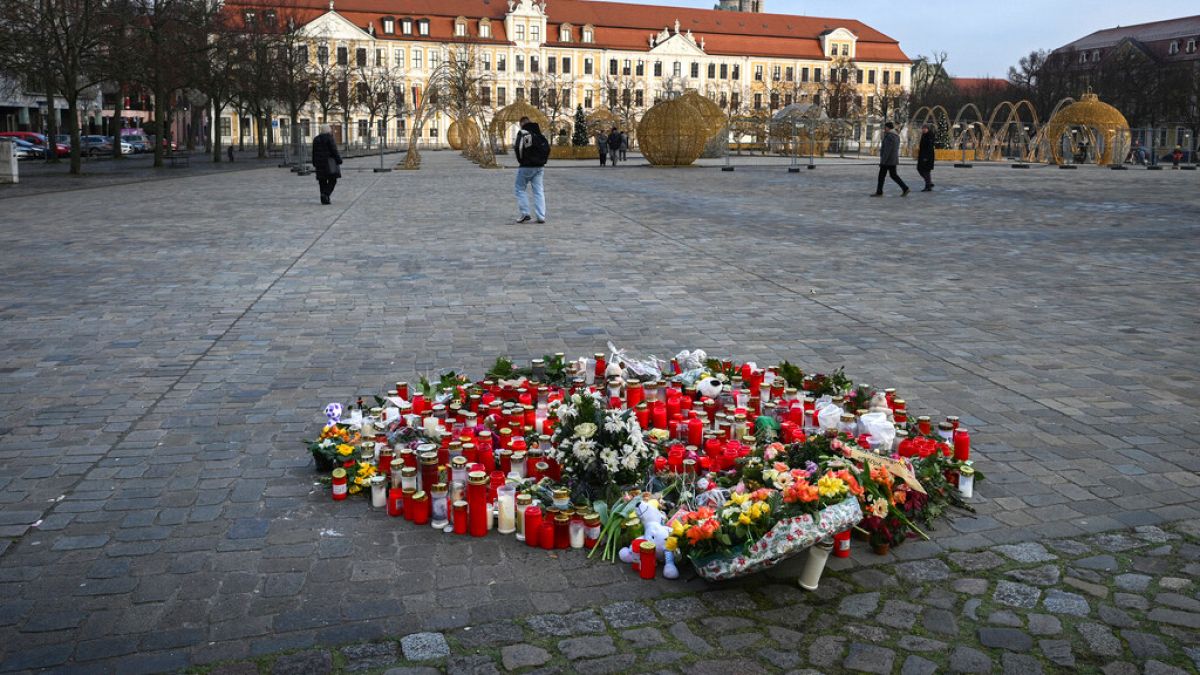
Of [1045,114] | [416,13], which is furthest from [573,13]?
[1045,114]

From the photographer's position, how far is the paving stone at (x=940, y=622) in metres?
3.75

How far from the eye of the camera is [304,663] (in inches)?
138

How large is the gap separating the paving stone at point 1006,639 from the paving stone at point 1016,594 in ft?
0.71

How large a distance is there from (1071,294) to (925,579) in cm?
797

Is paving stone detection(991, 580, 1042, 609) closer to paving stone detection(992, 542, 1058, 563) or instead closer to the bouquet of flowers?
paving stone detection(992, 542, 1058, 563)

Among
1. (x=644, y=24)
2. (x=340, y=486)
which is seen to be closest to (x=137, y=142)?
(x=644, y=24)

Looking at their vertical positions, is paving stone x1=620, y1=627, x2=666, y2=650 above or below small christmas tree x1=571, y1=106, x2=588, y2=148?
below

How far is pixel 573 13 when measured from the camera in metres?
113

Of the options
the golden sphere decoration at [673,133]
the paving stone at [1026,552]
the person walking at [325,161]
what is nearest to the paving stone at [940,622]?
the paving stone at [1026,552]

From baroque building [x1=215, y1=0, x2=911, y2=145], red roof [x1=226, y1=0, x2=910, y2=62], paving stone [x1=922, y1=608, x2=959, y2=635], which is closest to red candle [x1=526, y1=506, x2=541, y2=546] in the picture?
paving stone [x1=922, y1=608, x2=959, y2=635]

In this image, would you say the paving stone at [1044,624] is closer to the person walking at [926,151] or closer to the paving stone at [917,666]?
the paving stone at [917,666]

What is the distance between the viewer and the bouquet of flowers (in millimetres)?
4859

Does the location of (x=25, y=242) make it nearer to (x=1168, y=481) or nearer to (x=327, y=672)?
(x=327, y=672)

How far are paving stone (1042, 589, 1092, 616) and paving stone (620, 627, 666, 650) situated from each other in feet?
4.94
